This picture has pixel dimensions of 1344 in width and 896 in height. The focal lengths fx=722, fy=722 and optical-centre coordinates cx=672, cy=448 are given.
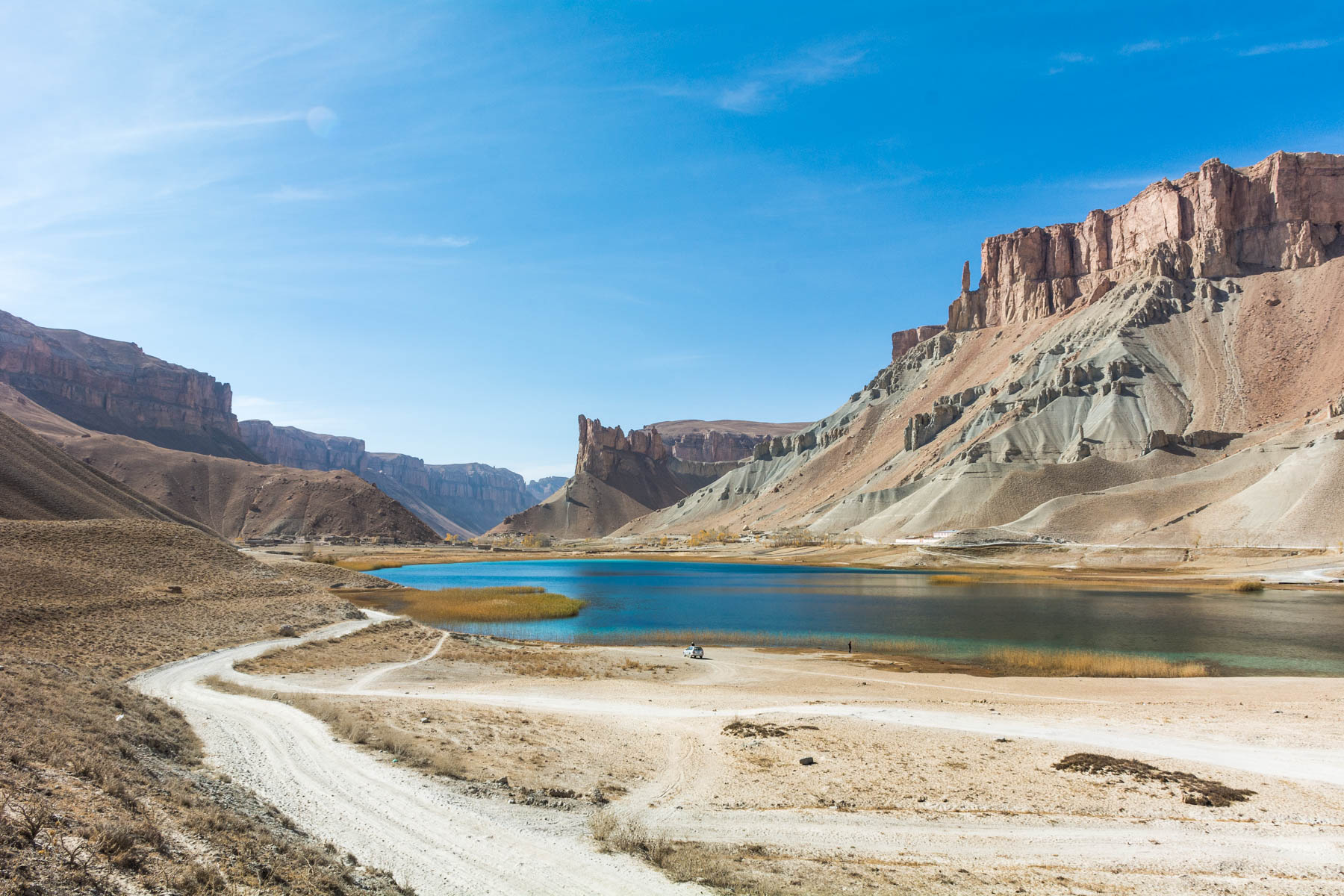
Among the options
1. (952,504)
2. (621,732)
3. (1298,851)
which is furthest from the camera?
(952,504)

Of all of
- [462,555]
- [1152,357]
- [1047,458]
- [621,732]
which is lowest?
[462,555]

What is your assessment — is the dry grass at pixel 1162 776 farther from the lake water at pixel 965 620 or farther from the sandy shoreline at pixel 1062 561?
the sandy shoreline at pixel 1062 561

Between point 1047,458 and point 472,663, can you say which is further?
point 1047,458

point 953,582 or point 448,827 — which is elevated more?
point 448,827

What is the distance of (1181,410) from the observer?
150125mm

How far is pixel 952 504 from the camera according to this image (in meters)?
142

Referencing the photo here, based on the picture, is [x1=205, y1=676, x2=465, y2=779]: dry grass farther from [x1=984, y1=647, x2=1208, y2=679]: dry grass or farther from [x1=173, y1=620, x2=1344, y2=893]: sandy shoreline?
[x1=984, y1=647, x2=1208, y2=679]: dry grass

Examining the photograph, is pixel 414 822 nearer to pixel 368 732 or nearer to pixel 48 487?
pixel 368 732

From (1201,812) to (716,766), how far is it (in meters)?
9.34

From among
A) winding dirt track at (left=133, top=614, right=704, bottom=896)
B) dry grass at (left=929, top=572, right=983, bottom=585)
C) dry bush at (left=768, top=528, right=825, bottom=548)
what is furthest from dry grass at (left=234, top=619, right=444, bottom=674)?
dry bush at (left=768, top=528, right=825, bottom=548)

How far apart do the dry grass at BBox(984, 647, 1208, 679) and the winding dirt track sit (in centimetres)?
2964

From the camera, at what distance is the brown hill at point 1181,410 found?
4331 inches

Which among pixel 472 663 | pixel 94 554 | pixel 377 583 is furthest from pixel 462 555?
pixel 472 663

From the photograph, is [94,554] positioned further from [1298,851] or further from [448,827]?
[1298,851]
